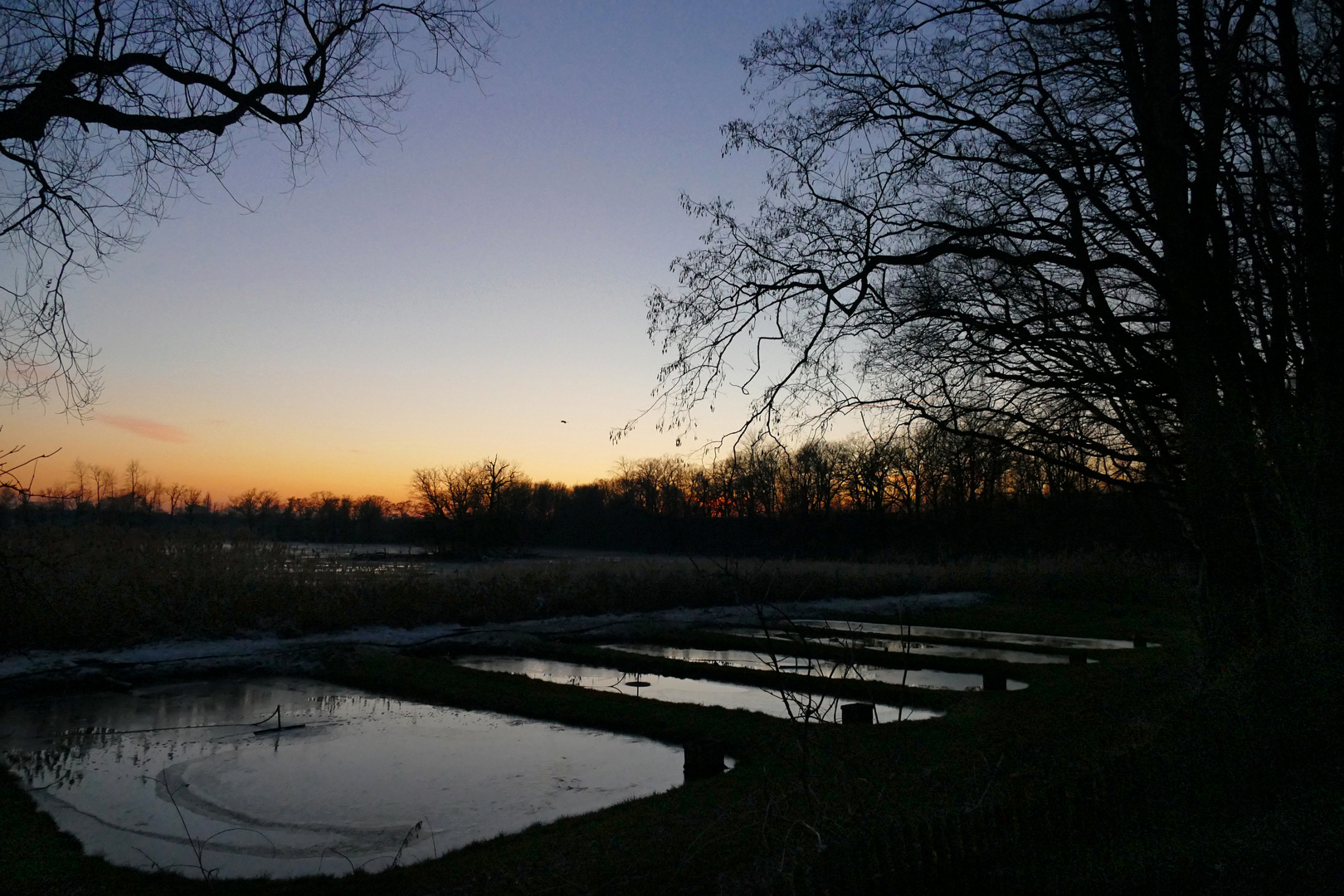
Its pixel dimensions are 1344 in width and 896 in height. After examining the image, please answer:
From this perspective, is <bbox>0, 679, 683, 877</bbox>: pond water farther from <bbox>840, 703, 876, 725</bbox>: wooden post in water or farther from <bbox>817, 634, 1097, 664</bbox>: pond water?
<bbox>817, 634, 1097, 664</bbox>: pond water

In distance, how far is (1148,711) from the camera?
25.6 ft

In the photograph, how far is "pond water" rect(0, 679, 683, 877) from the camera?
708 cm

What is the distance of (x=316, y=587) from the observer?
20.2 m

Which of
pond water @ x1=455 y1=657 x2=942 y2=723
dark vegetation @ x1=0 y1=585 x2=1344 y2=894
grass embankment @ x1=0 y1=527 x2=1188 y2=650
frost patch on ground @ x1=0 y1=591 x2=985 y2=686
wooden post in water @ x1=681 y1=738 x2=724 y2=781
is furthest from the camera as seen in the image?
grass embankment @ x1=0 y1=527 x2=1188 y2=650

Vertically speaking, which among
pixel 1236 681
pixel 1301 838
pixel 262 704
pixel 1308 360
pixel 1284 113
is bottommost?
pixel 262 704

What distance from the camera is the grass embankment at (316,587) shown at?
52.9ft

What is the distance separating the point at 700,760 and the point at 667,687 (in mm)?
5859

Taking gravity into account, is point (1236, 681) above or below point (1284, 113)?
below

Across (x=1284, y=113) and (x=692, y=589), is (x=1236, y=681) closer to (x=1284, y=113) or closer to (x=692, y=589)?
(x=1284, y=113)

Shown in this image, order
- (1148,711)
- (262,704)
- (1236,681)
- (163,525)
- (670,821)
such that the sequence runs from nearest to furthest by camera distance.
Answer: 1. (670,821)
2. (1236,681)
3. (1148,711)
4. (262,704)
5. (163,525)

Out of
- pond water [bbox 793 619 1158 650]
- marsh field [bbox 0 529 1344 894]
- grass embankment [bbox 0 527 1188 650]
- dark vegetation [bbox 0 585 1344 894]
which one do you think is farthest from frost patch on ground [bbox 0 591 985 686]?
dark vegetation [bbox 0 585 1344 894]

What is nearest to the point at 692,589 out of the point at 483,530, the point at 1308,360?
the point at 1308,360

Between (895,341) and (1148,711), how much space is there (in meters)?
4.92

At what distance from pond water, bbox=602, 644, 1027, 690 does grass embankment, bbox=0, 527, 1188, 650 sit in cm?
149
